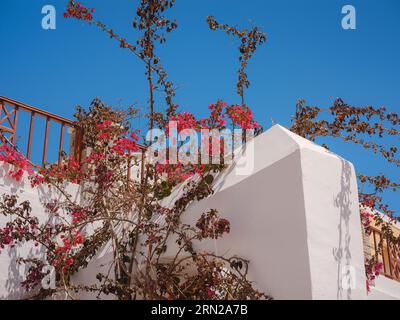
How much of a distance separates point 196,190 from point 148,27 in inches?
70.7

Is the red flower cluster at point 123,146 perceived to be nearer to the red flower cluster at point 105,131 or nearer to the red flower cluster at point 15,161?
the red flower cluster at point 105,131

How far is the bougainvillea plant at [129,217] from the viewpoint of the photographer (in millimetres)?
4734

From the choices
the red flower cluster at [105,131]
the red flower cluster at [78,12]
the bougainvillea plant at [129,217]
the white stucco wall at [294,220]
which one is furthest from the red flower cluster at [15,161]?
the white stucco wall at [294,220]

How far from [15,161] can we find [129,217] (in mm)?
1551

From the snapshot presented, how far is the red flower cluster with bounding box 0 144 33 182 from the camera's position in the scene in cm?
674

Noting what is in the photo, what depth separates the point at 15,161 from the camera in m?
6.79

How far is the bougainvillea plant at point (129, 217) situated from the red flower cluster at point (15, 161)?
0.04ft

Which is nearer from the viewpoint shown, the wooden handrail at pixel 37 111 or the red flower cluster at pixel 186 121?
the red flower cluster at pixel 186 121

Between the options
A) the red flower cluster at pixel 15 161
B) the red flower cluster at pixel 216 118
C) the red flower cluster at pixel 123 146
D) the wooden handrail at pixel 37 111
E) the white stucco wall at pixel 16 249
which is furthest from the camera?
the wooden handrail at pixel 37 111

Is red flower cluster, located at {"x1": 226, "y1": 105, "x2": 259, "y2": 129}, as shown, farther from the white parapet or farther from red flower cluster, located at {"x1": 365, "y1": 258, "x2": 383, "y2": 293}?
red flower cluster, located at {"x1": 365, "y1": 258, "x2": 383, "y2": 293}
